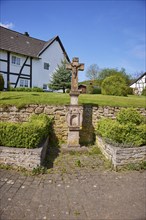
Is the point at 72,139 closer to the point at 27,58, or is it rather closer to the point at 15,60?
the point at 15,60

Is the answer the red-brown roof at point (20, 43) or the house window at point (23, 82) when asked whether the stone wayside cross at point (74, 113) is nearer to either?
the red-brown roof at point (20, 43)

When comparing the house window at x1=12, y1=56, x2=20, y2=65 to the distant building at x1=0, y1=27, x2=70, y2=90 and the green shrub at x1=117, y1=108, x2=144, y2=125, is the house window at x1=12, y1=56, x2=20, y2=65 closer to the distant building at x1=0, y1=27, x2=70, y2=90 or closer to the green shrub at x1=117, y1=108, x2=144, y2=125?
the distant building at x1=0, y1=27, x2=70, y2=90

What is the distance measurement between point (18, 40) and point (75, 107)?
20.8 m

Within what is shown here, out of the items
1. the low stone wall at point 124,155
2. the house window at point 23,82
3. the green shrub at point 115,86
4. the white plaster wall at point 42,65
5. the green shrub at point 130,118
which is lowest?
the low stone wall at point 124,155

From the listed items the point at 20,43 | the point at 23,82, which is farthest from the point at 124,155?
the point at 20,43

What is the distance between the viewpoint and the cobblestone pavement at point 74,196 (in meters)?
3.11

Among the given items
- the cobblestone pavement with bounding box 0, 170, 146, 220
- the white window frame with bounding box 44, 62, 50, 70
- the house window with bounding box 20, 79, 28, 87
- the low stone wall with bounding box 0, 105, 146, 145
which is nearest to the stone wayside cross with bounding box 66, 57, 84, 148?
the low stone wall with bounding box 0, 105, 146, 145

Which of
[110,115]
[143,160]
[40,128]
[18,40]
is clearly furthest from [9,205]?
[18,40]

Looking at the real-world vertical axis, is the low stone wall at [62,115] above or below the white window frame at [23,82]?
below

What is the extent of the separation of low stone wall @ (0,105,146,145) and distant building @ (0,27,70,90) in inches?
587

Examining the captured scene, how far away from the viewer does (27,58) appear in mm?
23250

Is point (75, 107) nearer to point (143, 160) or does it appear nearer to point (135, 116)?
point (135, 116)

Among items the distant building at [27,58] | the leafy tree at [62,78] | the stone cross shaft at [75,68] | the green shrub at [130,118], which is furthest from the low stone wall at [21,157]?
the distant building at [27,58]

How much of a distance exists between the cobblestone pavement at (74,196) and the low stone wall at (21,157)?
31cm
